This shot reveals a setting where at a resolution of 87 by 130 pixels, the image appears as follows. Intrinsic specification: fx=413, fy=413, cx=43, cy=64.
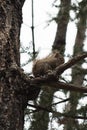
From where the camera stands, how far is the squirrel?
5.46 feet

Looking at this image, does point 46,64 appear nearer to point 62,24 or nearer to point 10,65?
point 10,65

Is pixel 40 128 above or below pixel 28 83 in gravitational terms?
below

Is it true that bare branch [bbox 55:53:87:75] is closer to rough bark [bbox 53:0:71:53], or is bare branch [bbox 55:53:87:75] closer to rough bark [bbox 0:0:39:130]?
rough bark [bbox 0:0:39:130]

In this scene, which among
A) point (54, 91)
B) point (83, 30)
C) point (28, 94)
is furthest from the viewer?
point (83, 30)

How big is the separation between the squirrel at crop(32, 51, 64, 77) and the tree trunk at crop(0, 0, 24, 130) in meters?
0.08

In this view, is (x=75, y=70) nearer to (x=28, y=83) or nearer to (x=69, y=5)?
(x=69, y=5)

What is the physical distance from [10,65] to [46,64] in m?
0.17

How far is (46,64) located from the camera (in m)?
1.67

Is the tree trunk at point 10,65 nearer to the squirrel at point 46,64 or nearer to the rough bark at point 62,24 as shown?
the squirrel at point 46,64

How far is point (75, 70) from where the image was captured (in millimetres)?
2750

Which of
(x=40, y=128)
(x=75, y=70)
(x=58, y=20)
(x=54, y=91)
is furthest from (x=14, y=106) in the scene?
(x=58, y=20)

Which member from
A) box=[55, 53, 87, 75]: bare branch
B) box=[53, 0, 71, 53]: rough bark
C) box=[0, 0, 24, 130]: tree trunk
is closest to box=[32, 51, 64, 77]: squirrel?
box=[0, 0, 24, 130]: tree trunk

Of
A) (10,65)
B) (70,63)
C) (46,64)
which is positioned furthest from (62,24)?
(70,63)

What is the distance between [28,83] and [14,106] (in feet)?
0.35
